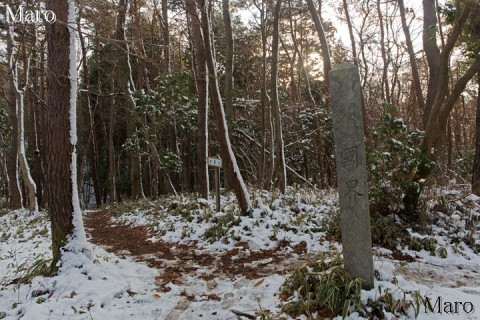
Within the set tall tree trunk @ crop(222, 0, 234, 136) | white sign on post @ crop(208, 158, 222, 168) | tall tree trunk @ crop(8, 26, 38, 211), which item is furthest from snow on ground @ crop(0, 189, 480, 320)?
tall tree trunk @ crop(8, 26, 38, 211)

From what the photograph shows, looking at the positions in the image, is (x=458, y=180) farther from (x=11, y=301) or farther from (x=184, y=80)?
(x=11, y=301)

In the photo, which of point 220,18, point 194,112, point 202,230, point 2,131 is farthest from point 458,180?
point 2,131

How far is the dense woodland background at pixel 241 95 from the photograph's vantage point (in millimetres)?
6117

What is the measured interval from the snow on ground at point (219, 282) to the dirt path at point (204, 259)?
0.51ft

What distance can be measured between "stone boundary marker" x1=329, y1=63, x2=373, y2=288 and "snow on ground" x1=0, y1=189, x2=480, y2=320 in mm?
381

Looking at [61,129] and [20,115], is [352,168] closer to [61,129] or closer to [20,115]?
[61,129]

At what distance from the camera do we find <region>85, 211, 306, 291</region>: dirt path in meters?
4.84

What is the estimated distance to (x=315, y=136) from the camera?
60.2ft

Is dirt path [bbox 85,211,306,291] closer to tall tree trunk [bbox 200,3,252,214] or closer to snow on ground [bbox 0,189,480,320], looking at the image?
snow on ground [bbox 0,189,480,320]

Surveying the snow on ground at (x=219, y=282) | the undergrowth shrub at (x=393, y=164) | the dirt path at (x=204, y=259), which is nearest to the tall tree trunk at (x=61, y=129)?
the snow on ground at (x=219, y=282)

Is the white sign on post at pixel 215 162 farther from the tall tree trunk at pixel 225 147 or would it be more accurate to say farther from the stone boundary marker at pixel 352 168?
the stone boundary marker at pixel 352 168

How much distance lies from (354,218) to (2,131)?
2198 centimetres

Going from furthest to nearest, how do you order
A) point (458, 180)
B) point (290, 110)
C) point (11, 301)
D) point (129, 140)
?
point (290, 110) → point (129, 140) → point (458, 180) → point (11, 301)

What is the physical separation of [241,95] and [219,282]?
43.6ft
